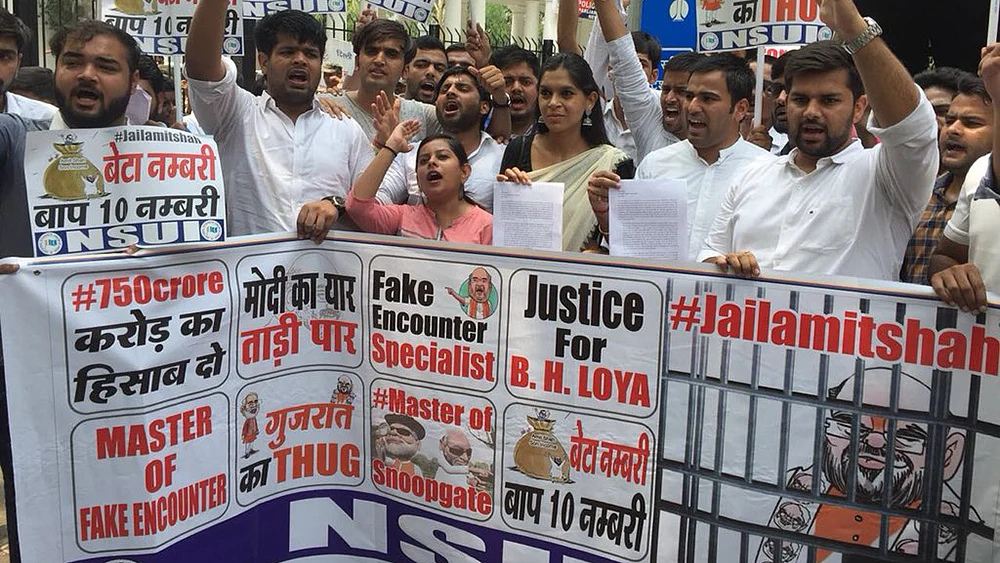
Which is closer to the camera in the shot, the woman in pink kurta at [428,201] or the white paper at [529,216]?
the white paper at [529,216]

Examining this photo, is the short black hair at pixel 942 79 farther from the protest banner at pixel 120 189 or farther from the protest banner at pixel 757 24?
the protest banner at pixel 120 189

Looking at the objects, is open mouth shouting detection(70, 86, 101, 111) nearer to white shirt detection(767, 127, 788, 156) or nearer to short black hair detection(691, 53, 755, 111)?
short black hair detection(691, 53, 755, 111)

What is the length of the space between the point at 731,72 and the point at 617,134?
1405mm

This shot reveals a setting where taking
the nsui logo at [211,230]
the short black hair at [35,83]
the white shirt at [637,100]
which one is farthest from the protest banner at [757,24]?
the short black hair at [35,83]

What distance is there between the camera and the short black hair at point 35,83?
20.1 feet

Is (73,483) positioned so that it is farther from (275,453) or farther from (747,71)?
(747,71)

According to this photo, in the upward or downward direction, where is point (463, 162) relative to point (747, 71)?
downward

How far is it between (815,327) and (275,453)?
1.89 metres

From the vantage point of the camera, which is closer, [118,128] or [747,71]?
[118,128]

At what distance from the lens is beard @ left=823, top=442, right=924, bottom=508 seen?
251 cm

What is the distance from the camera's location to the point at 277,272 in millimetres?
3197

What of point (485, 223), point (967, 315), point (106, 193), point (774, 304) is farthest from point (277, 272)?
point (967, 315)

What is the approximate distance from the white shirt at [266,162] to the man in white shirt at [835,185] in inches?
68.5

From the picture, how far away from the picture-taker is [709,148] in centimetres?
368
